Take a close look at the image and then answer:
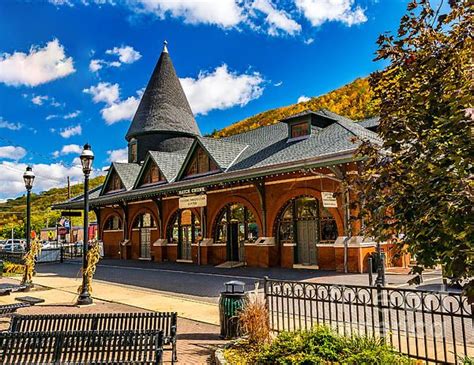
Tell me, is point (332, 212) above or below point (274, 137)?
below

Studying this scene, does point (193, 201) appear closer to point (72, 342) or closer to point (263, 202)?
point (263, 202)

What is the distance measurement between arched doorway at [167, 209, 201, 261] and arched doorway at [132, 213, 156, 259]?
2755mm

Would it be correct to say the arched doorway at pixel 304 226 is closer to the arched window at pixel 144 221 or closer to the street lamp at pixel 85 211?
the street lamp at pixel 85 211

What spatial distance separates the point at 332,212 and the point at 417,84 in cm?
1281

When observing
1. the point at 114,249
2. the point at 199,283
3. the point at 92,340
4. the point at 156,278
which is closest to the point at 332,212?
the point at 199,283

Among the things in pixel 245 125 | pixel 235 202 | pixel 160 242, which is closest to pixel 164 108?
pixel 160 242

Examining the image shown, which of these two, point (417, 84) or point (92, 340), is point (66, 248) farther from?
point (417, 84)

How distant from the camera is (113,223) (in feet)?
104

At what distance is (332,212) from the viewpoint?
16359 mm

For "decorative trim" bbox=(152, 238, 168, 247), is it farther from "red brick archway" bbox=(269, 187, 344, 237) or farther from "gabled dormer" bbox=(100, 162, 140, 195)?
"red brick archway" bbox=(269, 187, 344, 237)

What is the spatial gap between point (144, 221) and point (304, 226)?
44.0ft

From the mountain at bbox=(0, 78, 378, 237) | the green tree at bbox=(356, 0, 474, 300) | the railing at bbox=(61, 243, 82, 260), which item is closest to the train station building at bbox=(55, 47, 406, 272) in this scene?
the railing at bbox=(61, 243, 82, 260)

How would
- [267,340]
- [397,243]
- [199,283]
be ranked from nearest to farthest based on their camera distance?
Answer: [397,243], [267,340], [199,283]

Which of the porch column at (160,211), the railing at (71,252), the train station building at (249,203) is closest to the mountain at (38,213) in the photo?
the railing at (71,252)
